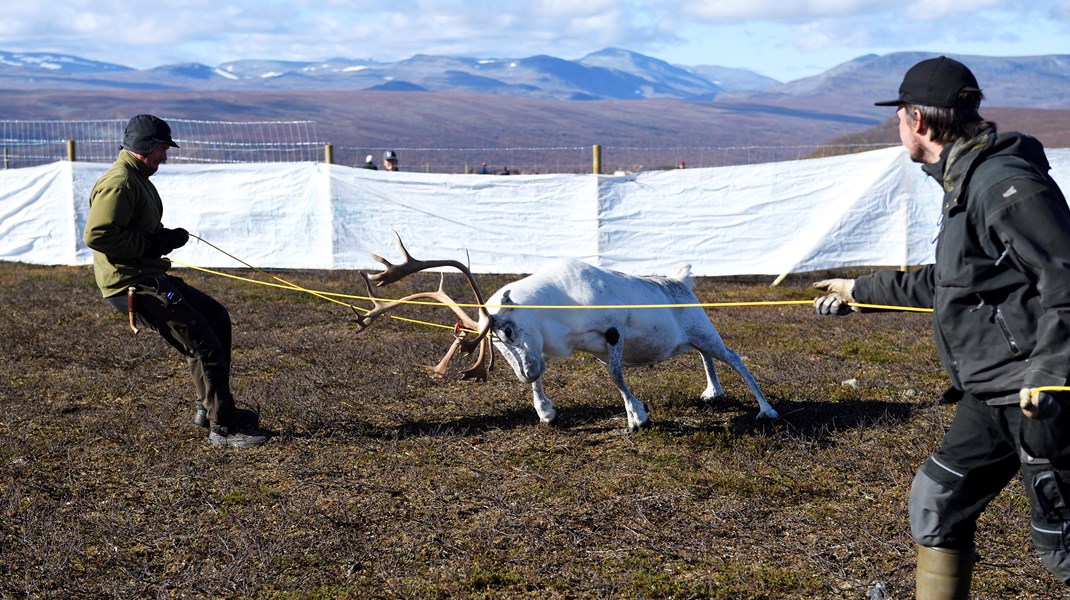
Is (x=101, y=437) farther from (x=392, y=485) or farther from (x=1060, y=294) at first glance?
(x=1060, y=294)

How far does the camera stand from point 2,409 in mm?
Result: 7555

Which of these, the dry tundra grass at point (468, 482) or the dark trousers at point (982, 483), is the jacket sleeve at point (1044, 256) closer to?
the dark trousers at point (982, 483)

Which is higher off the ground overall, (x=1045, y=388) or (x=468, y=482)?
(x=1045, y=388)

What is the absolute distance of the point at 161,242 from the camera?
630cm

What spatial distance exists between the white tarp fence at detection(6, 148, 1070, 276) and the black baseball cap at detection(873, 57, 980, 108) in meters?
10.0

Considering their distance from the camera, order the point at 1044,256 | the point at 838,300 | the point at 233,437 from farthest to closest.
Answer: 1. the point at 233,437
2. the point at 838,300
3. the point at 1044,256

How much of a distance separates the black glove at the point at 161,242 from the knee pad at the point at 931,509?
15.0ft

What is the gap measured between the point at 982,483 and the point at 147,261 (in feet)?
16.6

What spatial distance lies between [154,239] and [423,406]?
2359 mm

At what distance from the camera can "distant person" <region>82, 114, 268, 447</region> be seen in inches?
242

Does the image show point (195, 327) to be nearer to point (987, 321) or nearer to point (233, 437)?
point (233, 437)

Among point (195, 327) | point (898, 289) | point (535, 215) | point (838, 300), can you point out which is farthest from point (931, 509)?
point (535, 215)

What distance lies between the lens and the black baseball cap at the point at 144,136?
6301 mm

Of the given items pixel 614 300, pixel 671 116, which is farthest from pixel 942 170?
pixel 671 116
